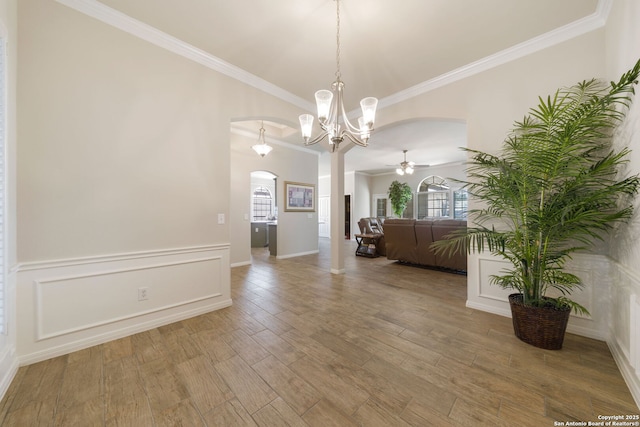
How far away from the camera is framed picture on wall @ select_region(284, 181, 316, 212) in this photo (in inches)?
230

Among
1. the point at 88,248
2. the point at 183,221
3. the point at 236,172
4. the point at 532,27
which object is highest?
the point at 532,27

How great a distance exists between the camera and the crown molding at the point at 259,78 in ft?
6.55

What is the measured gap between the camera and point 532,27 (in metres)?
2.18

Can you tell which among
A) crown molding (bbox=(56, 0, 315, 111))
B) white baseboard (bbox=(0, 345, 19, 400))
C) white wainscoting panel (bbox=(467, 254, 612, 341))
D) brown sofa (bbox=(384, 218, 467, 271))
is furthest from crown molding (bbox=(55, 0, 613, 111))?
white baseboard (bbox=(0, 345, 19, 400))

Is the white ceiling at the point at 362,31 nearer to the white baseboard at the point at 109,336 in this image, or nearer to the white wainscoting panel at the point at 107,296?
the white wainscoting panel at the point at 107,296

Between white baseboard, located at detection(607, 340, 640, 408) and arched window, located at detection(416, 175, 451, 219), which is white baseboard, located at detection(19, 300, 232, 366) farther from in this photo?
arched window, located at detection(416, 175, 451, 219)

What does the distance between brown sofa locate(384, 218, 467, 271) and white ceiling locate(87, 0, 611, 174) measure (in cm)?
247

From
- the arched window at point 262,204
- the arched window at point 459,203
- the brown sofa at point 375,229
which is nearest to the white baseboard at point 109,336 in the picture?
the brown sofa at point 375,229

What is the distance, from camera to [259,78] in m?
3.01

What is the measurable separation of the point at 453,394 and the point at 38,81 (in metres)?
3.66

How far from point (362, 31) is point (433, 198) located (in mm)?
7915

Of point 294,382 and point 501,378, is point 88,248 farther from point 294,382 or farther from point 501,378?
point 501,378

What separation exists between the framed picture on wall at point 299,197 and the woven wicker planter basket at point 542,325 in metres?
4.72

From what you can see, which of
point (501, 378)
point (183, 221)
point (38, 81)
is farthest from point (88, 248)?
point (501, 378)
